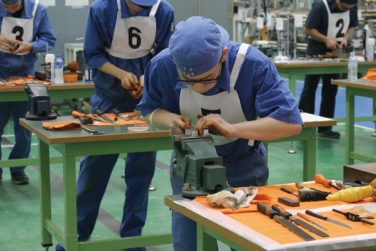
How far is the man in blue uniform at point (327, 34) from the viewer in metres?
7.79

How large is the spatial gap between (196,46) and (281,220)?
673 mm

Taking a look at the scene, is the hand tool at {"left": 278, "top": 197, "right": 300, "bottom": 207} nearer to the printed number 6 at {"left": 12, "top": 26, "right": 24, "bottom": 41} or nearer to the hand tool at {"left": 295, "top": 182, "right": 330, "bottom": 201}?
the hand tool at {"left": 295, "top": 182, "right": 330, "bottom": 201}

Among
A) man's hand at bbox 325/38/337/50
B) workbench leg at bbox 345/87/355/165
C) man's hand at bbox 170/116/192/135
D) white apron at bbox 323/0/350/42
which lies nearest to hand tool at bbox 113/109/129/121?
man's hand at bbox 170/116/192/135

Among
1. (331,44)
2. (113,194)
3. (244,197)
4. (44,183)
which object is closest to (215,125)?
(244,197)

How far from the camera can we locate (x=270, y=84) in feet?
8.71

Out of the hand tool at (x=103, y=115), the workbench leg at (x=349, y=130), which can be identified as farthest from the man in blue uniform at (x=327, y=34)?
the hand tool at (x=103, y=115)

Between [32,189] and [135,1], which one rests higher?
[135,1]

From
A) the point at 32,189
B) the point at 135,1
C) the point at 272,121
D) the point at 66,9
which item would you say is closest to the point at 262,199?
the point at 272,121

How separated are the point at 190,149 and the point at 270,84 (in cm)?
42

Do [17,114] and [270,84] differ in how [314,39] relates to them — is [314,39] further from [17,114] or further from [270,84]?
[270,84]

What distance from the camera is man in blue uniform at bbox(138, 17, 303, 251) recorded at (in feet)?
8.27

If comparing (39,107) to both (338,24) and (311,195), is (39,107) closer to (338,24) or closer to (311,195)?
(311,195)

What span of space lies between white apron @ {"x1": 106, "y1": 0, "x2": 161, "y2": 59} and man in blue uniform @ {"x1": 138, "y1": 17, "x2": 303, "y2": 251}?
132cm

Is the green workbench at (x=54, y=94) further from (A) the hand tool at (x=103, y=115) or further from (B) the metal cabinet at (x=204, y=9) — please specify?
(B) the metal cabinet at (x=204, y=9)
